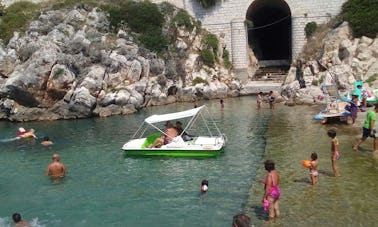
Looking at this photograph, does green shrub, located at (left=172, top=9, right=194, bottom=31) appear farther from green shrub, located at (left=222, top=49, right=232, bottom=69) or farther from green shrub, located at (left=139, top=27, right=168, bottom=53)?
green shrub, located at (left=222, top=49, right=232, bottom=69)

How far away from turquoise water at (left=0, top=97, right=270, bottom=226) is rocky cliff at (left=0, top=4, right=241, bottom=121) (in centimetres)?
1089

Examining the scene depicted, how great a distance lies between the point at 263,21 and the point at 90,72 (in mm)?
29453

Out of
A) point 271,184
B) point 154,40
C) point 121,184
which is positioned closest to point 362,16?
point 154,40

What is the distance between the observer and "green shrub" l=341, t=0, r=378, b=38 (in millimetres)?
42656

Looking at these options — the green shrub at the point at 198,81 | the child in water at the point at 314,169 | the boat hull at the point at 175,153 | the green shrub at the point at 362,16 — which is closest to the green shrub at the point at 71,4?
the green shrub at the point at 198,81

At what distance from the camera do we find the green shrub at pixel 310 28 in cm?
4831

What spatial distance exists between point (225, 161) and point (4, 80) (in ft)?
102

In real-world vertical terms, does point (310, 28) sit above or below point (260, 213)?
above

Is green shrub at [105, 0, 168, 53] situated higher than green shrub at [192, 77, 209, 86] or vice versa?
green shrub at [105, 0, 168, 53]

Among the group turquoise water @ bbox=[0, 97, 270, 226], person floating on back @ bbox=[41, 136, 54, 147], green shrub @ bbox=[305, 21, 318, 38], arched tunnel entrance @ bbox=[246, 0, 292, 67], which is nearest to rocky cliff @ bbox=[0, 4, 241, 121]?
arched tunnel entrance @ bbox=[246, 0, 292, 67]

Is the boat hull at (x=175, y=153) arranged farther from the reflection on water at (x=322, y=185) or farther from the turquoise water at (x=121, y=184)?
the reflection on water at (x=322, y=185)

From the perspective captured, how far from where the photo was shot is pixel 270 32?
62.8 m

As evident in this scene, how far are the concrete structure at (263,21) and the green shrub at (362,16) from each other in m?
2.35

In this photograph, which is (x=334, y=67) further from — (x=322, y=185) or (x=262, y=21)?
(x=322, y=185)
